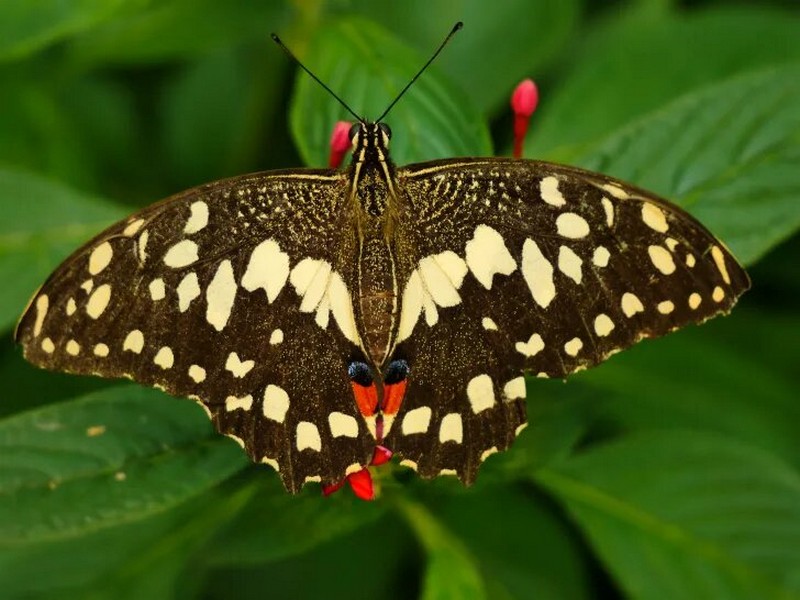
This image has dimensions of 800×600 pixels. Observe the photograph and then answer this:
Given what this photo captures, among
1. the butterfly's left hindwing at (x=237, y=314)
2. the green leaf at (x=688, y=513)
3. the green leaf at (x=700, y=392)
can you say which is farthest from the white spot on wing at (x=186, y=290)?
the green leaf at (x=700, y=392)

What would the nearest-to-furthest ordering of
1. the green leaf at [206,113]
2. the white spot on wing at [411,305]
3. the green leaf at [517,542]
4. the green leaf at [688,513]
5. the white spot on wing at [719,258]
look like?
the white spot on wing at [719,258], the white spot on wing at [411,305], the green leaf at [688,513], the green leaf at [517,542], the green leaf at [206,113]

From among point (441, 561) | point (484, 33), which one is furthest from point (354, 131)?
point (484, 33)

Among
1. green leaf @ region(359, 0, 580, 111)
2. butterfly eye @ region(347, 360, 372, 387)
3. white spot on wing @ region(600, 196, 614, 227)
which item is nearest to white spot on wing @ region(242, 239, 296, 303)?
butterfly eye @ region(347, 360, 372, 387)

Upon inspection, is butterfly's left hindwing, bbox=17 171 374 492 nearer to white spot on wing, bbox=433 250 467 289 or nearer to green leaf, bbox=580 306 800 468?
white spot on wing, bbox=433 250 467 289

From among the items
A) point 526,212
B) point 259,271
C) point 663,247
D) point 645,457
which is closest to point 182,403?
point 259,271

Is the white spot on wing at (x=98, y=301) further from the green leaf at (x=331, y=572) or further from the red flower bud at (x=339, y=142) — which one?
the green leaf at (x=331, y=572)

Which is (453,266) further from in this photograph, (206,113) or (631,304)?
(206,113)
